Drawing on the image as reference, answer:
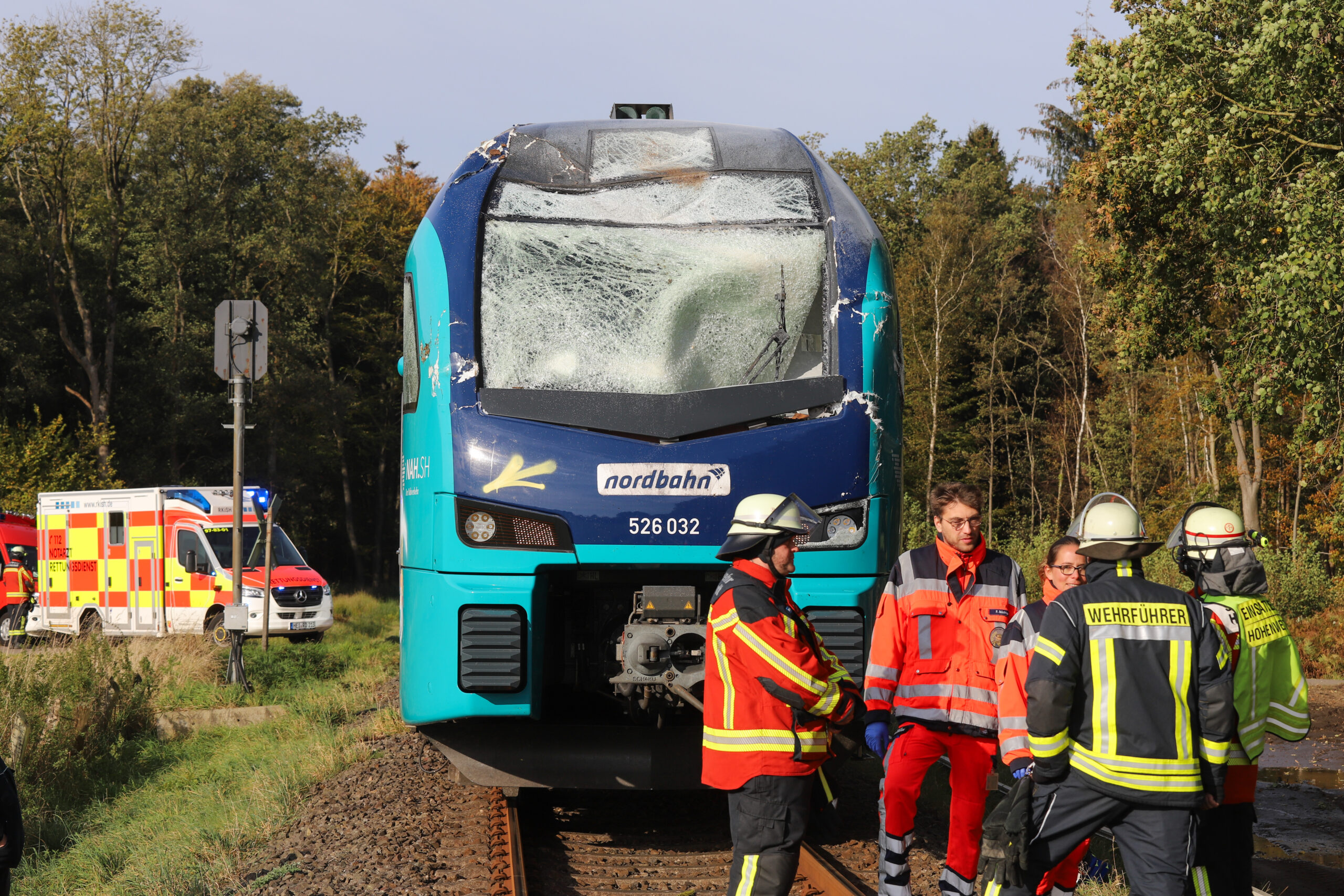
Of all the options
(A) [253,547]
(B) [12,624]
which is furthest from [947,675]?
(B) [12,624]

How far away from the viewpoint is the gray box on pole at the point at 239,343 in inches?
594

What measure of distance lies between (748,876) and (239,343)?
12.6m

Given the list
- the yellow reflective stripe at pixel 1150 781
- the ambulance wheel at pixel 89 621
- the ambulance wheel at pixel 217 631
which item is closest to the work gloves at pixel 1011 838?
the yellow reflective stripe at pixel 1150 781

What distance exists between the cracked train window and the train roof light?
1882mm

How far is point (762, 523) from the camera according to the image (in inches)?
166

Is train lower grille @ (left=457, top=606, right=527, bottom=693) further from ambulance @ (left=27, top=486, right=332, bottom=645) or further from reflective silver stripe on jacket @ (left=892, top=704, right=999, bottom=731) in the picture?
ambulance @ (left=27, top=486, right=332, bottom=645)

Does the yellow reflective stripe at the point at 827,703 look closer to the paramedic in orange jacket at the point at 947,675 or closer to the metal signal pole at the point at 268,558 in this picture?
the paramedic in orange jacket at the point at 947,675

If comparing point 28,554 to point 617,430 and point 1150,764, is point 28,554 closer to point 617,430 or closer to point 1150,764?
point 617,430

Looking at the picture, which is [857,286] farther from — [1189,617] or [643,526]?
[1189,617]

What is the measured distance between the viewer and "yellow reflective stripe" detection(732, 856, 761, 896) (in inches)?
163

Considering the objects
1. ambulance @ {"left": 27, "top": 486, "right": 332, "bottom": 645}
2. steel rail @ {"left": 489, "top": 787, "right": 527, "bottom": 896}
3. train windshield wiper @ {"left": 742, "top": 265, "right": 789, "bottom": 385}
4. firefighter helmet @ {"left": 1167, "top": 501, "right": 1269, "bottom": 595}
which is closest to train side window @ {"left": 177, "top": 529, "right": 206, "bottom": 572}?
ambulance @ {"left": 27, "top": 486, "right": 332, "bottom": 645}

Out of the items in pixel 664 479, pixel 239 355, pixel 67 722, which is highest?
pixel 239 355

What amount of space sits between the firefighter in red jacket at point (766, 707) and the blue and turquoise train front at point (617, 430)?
5.29 feet

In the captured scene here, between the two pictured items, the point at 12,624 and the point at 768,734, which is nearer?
the point at 768,734
